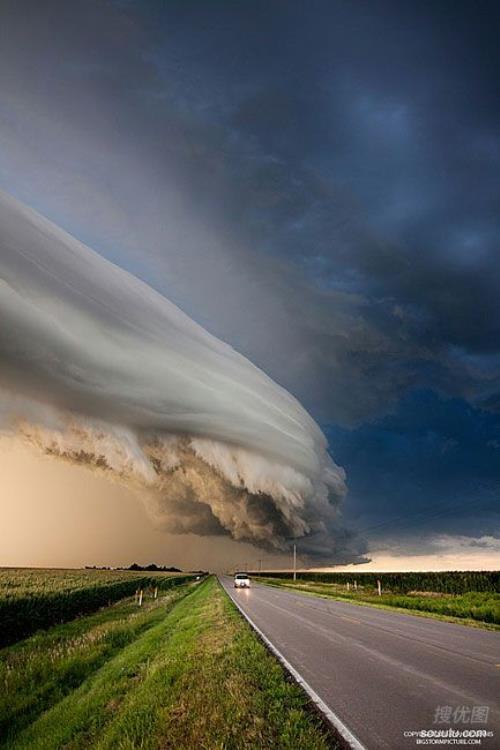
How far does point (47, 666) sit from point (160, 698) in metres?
8.21

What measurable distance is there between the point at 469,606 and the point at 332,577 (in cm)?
6701

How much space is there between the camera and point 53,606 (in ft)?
87.9

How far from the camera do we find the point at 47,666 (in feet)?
46.5

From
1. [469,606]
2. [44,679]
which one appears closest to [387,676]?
[44,679]

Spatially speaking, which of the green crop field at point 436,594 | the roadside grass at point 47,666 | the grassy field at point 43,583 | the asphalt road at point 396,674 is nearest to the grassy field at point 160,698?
the roadside grass at point 47,666

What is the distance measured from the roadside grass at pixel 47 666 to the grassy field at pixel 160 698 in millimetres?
39

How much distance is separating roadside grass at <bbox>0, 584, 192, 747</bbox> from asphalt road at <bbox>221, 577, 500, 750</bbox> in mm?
5548

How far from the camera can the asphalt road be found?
629cm

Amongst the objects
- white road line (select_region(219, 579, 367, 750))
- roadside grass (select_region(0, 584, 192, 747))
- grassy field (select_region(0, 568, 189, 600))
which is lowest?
roadside grass (select_region(0, 584, 192, 747))

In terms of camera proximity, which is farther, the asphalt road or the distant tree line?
the distant tree line

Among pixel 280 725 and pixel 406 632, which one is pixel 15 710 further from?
pixel 406 632

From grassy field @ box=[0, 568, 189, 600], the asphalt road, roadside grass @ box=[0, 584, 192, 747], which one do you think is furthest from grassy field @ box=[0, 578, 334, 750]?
grassy field @ box=[0, 568, 189, 600]

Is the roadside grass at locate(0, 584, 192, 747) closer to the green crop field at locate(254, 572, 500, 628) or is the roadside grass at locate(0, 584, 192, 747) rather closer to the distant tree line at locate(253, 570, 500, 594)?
the green crop field at locate(254, 572, 500, 628)

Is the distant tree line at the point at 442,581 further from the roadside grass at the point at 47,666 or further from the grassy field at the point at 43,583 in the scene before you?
the roadside grass at the point at 47,666
